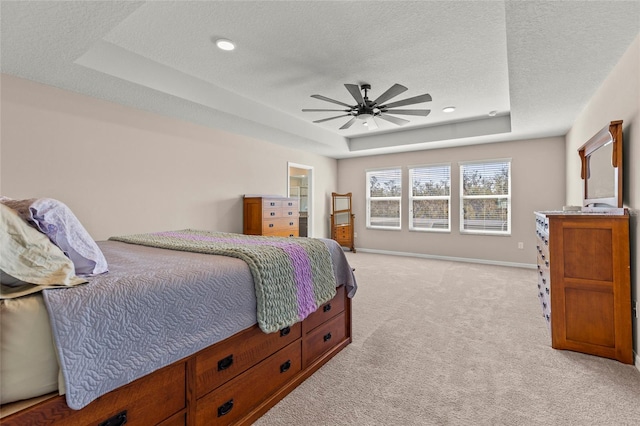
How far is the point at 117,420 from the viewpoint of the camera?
1081mm

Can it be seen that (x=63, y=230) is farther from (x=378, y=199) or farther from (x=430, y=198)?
(x=378, y=199)

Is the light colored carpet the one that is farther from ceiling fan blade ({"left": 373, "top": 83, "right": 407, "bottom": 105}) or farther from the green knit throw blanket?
ceiling fan blade ({"left": 373, "top": 83, "right": 407, "bottom": 105})

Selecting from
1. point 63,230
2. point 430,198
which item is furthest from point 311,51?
point 430,198

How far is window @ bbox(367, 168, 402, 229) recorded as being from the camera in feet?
22.4

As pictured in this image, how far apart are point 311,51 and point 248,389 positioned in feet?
9.02

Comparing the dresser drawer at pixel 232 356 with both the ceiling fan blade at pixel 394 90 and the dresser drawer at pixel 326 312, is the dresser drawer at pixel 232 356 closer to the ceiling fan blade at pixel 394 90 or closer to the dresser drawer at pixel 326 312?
the dresser drawer at pixel 326 312

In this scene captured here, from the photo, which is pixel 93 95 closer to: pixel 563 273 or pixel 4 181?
pixel 4 181

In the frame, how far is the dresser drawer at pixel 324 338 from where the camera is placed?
6.72 feet

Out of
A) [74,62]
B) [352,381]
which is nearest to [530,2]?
[352,381]

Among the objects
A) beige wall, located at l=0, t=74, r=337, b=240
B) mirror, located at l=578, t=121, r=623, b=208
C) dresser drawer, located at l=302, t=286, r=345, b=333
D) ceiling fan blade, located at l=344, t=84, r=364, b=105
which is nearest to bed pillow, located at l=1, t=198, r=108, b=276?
dresser drawer, located at l=302, t=286, r=345, b=333

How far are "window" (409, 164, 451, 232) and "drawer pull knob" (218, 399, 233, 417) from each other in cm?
564

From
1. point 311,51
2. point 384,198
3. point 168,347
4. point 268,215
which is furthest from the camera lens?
point 384,198

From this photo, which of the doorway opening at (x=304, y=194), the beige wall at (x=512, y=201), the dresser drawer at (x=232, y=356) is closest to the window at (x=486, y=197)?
the beige wall at (x=512, y=201)

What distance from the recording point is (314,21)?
7.63 feet
